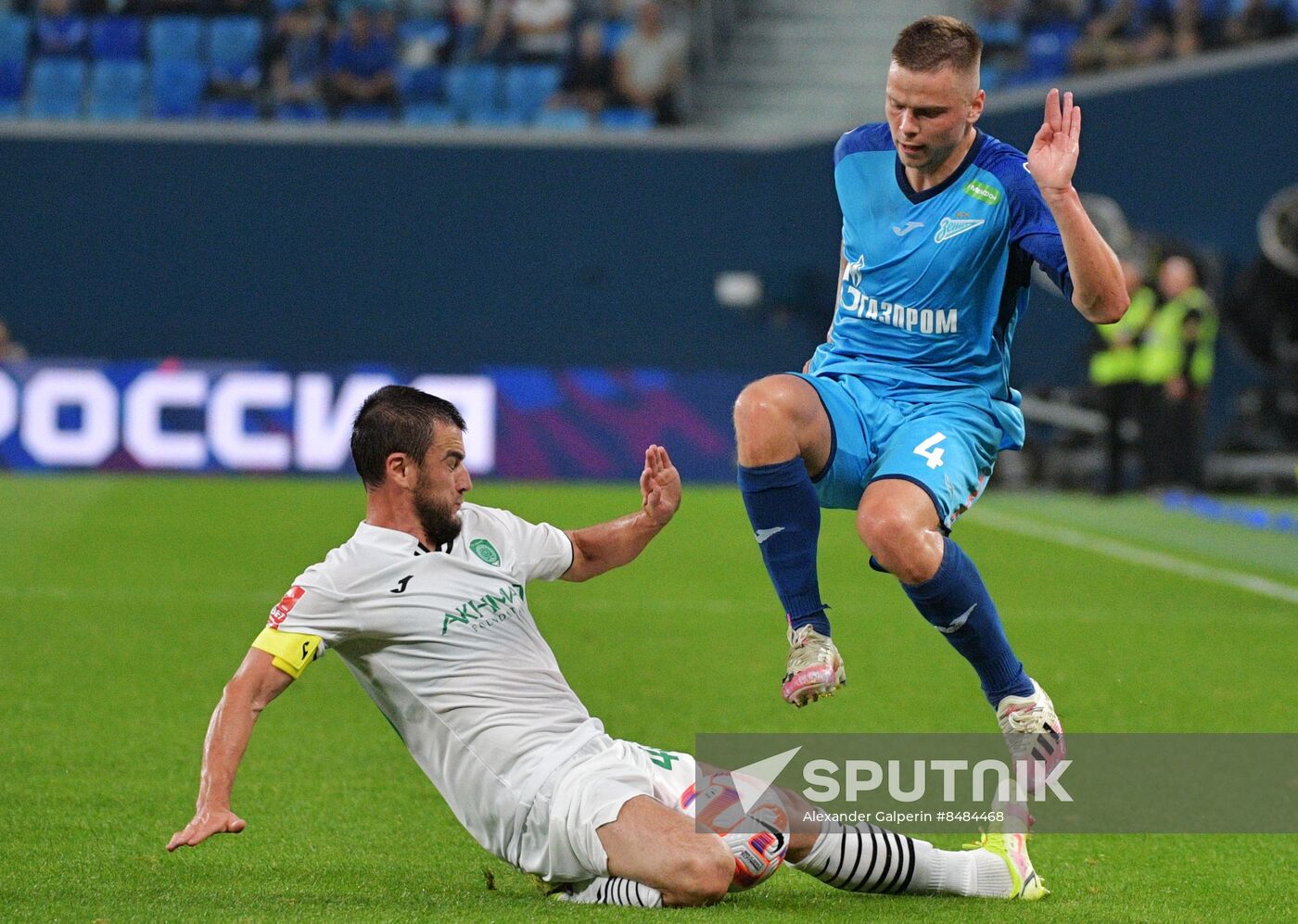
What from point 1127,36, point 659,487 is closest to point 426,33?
point 1127,36

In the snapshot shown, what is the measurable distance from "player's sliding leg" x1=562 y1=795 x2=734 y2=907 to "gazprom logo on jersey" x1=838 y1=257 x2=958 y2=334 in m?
1.47

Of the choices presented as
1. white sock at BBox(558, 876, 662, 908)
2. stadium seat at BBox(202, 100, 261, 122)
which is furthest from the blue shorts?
stadium seat at BBox(202, 100, 261, 122)

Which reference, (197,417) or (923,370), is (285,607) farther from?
(197,417)

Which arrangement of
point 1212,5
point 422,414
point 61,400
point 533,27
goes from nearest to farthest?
point 422,414 → point 61,400 → point 1212,5 → point 533,27

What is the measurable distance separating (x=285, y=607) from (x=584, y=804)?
2.58 ft

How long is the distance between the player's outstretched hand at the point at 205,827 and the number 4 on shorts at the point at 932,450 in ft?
6.17

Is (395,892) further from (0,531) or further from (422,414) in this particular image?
(0,531)

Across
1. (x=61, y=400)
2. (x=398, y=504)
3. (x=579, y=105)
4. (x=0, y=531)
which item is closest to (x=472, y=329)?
(x=579, y=105)

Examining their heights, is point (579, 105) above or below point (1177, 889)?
above

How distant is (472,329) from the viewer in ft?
66.6

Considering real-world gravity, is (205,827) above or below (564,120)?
below

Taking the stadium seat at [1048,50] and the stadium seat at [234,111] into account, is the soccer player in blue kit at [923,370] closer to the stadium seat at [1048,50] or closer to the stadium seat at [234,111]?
the stadium seat at [1048,50]

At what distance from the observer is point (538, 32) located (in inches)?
805

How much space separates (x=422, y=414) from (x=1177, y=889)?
6.95 ft
